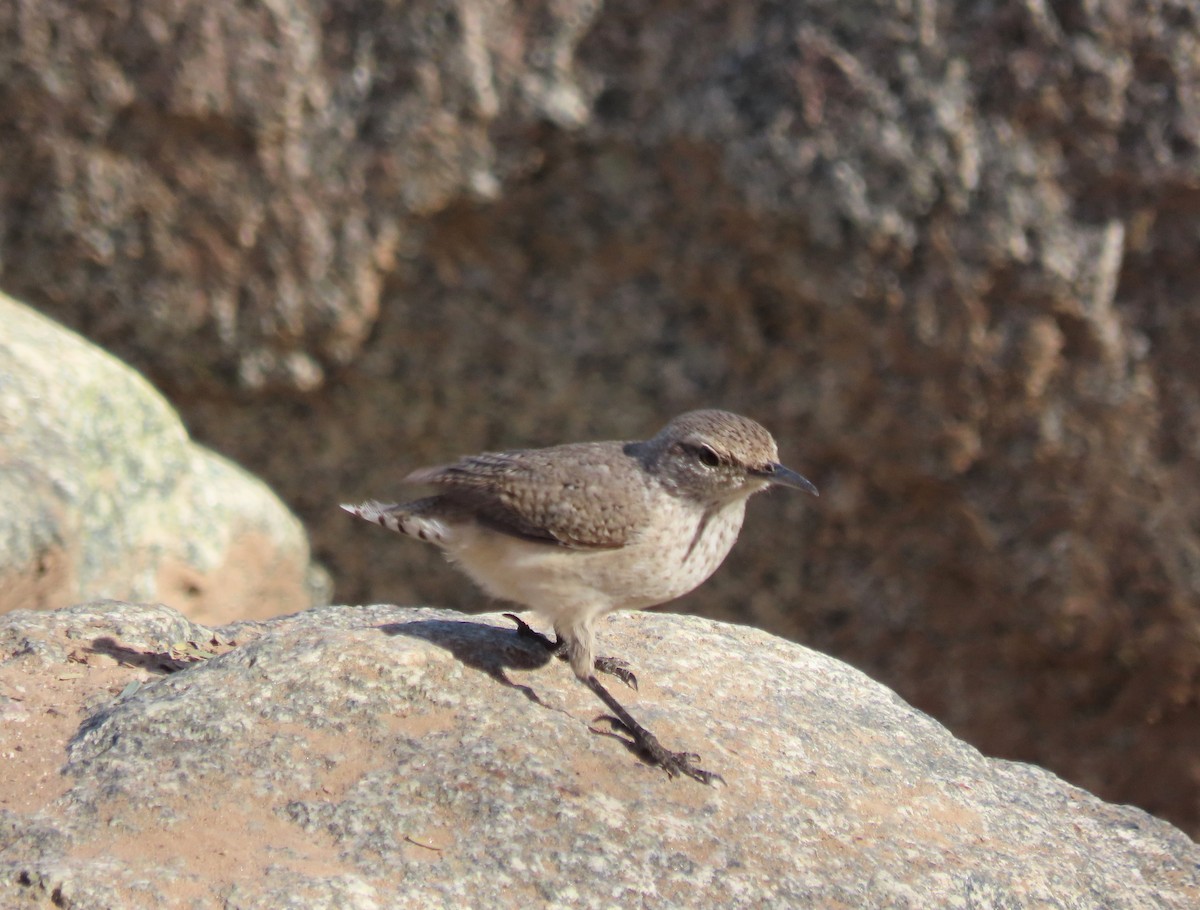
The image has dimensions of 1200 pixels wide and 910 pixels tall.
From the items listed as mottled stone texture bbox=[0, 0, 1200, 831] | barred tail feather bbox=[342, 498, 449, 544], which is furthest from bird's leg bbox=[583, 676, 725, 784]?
mottled stone texture bbox=[0, 0, 1200, 831]

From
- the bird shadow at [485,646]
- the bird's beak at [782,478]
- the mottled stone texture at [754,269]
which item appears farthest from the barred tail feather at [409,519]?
the mottled stone texture at [754,269]

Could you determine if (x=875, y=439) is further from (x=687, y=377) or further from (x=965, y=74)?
(x=965, y=74)

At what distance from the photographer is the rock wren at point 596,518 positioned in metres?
4.43

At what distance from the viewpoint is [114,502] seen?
6.04 meters

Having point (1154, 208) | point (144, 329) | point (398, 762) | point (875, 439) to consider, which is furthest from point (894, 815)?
point (144, 329)

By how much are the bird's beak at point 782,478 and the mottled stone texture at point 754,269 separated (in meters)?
2.08

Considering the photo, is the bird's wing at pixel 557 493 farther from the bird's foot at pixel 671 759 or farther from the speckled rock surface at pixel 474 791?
the bird's foot at pixel 671 759

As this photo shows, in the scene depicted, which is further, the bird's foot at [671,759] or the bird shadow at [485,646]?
the bird shadow at [485,646]

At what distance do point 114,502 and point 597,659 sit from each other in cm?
→ 239

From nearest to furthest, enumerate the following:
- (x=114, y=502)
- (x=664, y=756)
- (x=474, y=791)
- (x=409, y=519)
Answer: (x=474, y=791)
(x=664, y=756)
(x=409, y=519)
(x=114, y=502)

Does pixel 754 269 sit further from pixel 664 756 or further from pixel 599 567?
pixel 664 756

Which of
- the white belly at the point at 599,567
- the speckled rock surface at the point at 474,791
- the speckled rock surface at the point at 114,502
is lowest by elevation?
Answer: the speckled rock surface at the point at 114,502

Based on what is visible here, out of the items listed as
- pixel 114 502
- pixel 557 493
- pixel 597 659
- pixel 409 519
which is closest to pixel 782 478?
pixel 557 493

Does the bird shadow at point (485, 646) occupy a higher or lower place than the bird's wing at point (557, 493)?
lower
